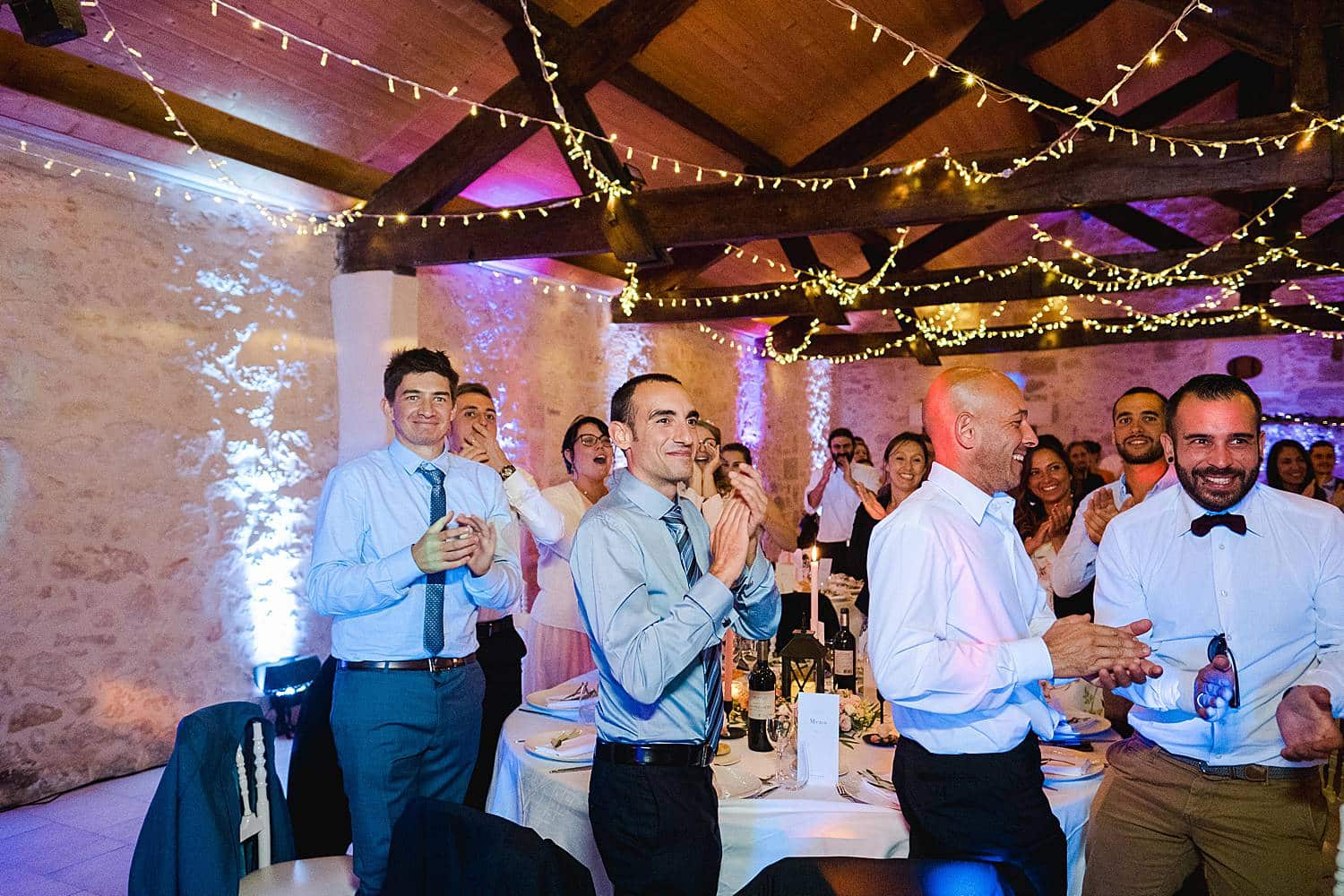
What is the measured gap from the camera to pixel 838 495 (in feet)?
26.5

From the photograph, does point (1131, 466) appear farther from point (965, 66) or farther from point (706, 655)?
point (965, 66)

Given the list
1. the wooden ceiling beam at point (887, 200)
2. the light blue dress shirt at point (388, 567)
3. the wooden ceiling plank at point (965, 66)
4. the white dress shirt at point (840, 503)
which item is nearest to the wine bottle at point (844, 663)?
the light blue dress shirt at point (388, 567)

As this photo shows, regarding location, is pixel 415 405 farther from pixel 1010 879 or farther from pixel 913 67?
pixel 913 67

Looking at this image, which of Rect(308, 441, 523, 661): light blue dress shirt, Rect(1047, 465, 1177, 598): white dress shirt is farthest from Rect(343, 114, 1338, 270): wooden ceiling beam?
Rect(308, 441, 523, 661): light blue dress shirt

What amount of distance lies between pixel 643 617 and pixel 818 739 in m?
0.64

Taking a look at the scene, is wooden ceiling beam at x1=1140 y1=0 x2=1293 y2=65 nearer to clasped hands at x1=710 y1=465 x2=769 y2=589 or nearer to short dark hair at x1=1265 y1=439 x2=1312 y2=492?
short dark hair at x1=1265 y1=439 x2=1312 y2=492

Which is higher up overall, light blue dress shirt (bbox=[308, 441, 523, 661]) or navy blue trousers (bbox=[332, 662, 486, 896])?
light blue dress shirt (bbox=[308, 441, 523, 661])

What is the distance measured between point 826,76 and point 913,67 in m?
0.81

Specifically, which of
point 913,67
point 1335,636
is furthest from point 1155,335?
point 1335,636

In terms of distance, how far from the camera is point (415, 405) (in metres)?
2.60

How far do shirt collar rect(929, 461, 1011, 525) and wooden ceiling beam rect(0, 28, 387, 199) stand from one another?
4146mm

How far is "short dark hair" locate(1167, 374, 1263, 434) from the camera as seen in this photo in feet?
6.88

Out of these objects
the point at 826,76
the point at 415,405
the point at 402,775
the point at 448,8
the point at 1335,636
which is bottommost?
the point at 402,775

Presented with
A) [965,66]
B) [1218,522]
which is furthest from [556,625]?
[965,66]
